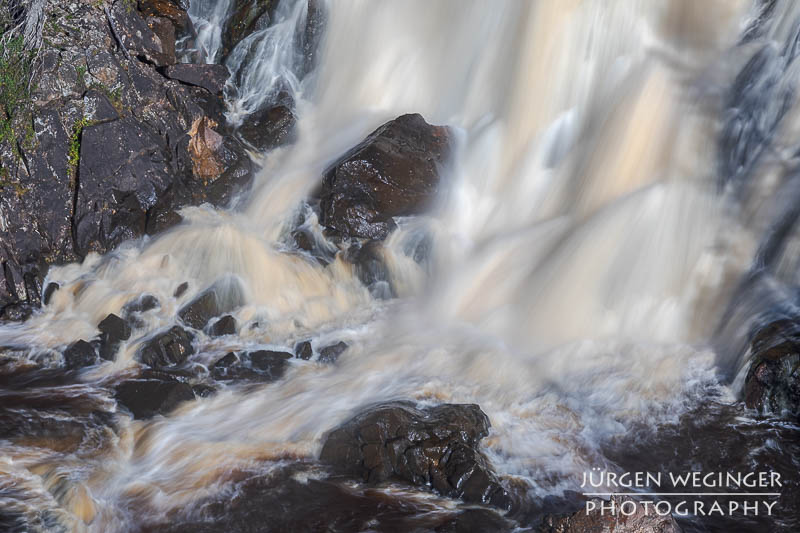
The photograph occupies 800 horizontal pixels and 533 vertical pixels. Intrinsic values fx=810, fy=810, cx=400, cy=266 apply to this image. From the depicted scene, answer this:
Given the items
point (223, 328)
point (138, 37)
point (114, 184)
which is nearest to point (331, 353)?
point (223, 328)

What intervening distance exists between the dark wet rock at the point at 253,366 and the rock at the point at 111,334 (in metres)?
1.07

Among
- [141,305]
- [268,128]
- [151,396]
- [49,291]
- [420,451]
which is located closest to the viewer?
[420,451]

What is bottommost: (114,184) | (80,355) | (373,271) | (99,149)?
(80,355)

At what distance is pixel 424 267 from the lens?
9.46 metres

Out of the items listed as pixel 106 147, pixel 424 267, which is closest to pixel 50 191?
pixel 106 147

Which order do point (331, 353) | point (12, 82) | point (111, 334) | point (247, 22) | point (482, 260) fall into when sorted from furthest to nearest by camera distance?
point (247, 22) → point (12, 82) → point (482, 260) → point (111, 334) → point (331, 353)

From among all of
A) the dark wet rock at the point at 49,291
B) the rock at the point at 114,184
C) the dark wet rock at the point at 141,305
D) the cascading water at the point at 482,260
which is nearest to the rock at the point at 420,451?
the cascading water at the point at 482,260

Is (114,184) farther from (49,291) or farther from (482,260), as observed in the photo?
(482,260)

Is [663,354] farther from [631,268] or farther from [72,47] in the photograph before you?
[72,47]

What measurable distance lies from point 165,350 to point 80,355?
2.74ft

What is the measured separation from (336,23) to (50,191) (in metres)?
4.72

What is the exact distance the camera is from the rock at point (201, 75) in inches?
414

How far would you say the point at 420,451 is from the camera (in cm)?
609

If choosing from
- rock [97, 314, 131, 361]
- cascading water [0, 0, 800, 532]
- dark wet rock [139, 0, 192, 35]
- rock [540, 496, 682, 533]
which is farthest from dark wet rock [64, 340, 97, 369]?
rock [540, 496, 682, 533]
